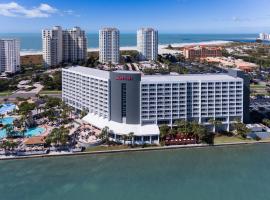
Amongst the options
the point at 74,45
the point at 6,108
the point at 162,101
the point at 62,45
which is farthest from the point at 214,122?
the point at 74,45

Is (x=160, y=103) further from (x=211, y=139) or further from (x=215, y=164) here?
(x=215, y=164)

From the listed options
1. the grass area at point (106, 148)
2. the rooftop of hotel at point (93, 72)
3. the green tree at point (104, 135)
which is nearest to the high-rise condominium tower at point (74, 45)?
the rooftop of hotel at point (93, 72)

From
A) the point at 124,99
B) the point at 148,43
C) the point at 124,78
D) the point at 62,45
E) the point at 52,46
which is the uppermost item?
the point at 148,43

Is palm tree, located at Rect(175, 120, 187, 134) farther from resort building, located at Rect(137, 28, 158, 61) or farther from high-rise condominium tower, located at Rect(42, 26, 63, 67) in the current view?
resort building, located at Rect(137, 28, 158, 61)

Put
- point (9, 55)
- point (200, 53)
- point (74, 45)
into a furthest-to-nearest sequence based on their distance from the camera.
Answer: point (200, 53) → point (74, 45) → point (9, 55)

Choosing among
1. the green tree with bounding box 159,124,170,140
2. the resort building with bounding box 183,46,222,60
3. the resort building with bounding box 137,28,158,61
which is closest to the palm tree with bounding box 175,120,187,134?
the green tree with bounding box 159,124,170,140

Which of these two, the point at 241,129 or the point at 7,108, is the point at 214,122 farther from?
the point at 7,108
